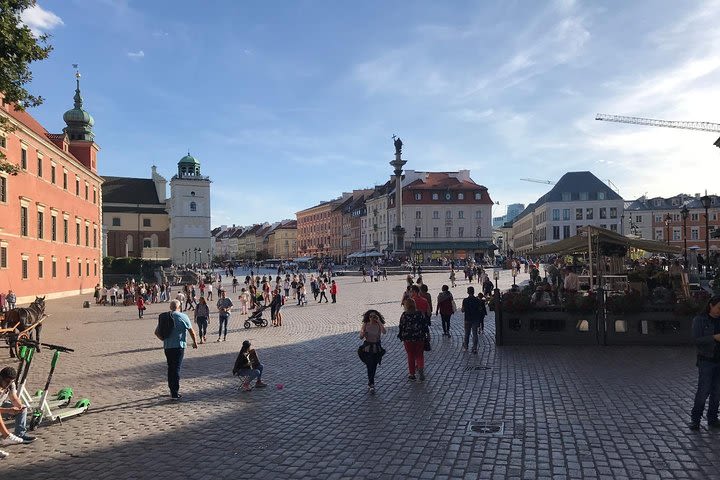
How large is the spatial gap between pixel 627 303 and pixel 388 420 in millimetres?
8652

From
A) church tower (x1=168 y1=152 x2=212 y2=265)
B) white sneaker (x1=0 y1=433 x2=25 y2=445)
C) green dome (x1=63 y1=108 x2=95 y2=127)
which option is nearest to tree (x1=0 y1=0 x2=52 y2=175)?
white sneaker (x1=0 y1=433 x2=25 y2=445)

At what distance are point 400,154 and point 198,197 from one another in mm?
50285

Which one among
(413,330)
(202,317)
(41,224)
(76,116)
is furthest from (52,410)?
(76,116)

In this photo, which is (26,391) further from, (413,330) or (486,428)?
(486,428)

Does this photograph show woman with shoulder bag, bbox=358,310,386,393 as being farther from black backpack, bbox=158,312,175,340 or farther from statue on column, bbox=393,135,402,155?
statue on column, bbox=393,135,402,155

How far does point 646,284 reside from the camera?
19.2 m

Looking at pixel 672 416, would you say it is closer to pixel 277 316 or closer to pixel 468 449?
pixel 468 449

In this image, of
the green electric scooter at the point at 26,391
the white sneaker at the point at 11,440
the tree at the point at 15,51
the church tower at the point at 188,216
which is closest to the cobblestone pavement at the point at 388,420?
the white sneaker at the point at 11,440

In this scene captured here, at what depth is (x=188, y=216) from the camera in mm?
106000

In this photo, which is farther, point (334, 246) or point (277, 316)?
point (334, 246)

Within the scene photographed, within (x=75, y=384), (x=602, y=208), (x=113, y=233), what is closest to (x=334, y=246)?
(x=113, y=233)

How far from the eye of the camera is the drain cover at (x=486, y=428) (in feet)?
25.1

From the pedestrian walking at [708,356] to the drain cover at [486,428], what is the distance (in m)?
2.40

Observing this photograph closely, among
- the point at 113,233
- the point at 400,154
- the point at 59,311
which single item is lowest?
the point at 59,311
